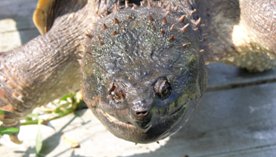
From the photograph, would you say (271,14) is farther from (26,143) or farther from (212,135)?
(26,143)

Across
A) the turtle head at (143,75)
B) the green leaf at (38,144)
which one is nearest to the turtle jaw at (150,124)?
the turtle head at (143,75)

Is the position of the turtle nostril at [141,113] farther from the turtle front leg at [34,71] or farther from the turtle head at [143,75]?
the turtle front leg at [34,71]

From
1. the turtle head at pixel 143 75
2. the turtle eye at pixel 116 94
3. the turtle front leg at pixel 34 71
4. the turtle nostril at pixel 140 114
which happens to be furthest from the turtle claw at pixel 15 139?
the turtle nostril at pixel 140 114

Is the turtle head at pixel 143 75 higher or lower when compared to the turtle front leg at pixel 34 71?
higher

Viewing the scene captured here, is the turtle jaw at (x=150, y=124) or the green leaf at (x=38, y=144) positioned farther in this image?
the green leaf at (x=38, y=144)

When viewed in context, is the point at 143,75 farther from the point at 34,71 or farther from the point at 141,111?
the point at 34,71

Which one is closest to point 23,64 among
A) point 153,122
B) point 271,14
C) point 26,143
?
point 26,143

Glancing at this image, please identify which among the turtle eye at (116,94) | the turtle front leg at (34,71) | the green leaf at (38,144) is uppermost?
the turtle eye at (116,94)
